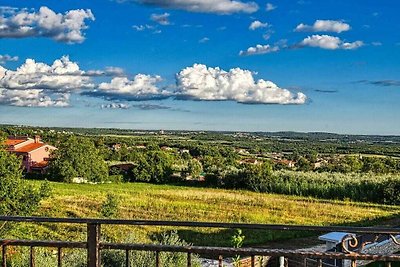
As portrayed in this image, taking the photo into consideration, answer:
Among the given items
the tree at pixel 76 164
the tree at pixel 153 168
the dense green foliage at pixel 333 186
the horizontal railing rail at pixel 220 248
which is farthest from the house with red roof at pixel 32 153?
the horizontal railing rail at pixel 220 248

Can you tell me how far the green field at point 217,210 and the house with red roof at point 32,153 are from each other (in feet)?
40.2

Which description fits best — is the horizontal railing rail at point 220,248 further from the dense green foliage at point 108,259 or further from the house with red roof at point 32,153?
the house with red roof at point 32,153

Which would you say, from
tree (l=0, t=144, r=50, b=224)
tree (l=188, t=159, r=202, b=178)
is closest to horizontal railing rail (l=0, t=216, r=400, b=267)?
tree (l=0, t=144, r=50, b=224)

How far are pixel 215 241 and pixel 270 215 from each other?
7.59 m

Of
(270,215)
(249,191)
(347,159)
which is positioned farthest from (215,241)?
(347,159)

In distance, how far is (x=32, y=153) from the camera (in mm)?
40594

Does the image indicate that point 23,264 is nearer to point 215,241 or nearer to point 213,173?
point 215,241

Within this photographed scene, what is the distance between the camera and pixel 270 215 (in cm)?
2066

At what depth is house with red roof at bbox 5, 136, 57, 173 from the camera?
39.9 m

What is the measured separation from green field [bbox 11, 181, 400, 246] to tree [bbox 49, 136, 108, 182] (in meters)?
8.71

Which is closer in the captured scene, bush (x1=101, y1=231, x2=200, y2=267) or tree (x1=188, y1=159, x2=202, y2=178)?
bush (x1=101, y1=231, x2=200, y2=267)

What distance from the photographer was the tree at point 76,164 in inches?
1481

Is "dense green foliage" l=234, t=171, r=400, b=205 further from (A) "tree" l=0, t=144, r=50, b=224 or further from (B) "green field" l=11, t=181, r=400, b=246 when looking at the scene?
(A) "tree" l=0, t=144, r=50, b=224

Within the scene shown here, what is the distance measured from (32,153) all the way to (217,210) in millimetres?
23510
